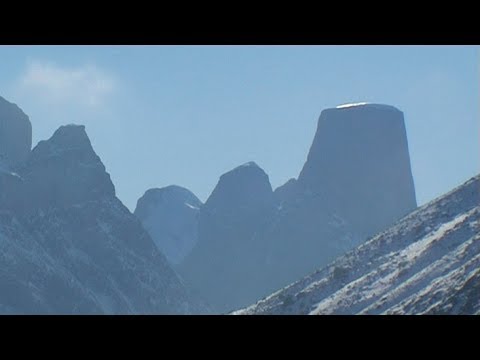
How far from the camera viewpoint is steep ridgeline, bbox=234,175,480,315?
90.2 meters

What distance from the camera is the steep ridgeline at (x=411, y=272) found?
90188 mm

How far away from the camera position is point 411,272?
106 metres
